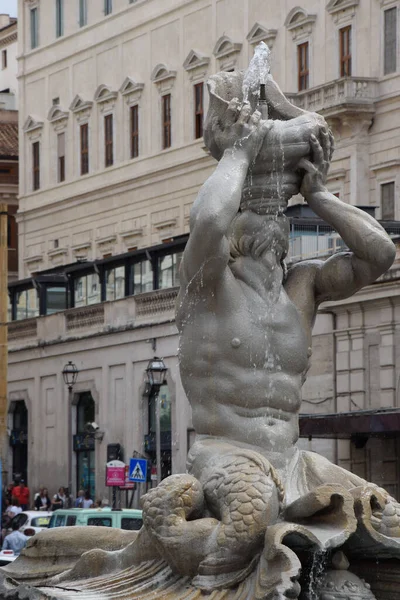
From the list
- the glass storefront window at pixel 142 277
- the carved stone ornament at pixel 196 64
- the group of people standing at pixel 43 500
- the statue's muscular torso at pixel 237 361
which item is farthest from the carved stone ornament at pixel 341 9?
the statue's muscular torso at pixel 237 361

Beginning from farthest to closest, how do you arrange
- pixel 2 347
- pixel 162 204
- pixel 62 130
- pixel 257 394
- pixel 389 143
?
1. pixel 62 130
2. pixel 162 204
3. pixel 2 347
4. pixel 389 143
5. pixel 257 394

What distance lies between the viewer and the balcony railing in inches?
2040

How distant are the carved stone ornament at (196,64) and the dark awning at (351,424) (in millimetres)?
22463

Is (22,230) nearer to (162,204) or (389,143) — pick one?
(162,204)

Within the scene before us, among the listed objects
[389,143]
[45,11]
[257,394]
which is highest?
[45,11]

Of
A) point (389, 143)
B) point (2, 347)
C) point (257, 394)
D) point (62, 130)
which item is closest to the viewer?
point (257, 394)

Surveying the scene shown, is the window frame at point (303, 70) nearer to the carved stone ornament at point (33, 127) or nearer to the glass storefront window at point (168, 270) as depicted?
the glass storefront window at point (168, 270)

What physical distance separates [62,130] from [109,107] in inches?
139

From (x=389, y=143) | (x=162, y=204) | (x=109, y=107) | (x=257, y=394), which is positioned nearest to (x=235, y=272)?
(x=257, y=394)

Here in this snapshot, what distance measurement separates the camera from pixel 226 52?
60.1m

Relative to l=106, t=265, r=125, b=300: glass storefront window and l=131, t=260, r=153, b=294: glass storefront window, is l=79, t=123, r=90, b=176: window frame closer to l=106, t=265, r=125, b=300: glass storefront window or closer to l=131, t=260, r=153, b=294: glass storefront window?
l=106, t=265, r=125, b=300: glass storefront window

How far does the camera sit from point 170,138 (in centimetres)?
6353

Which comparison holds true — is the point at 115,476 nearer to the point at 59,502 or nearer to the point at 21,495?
the point at 59,502

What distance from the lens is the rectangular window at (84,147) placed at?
6869 centimetres
